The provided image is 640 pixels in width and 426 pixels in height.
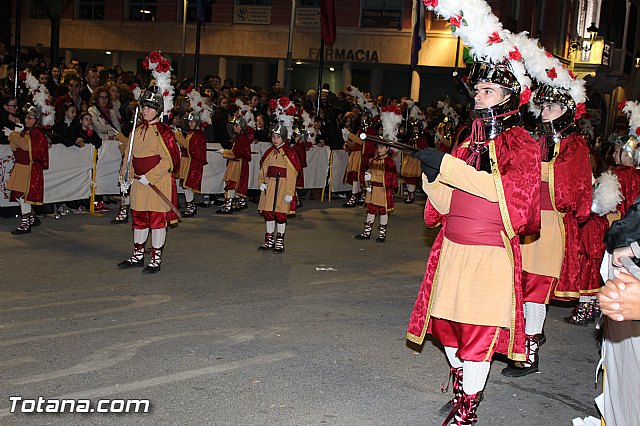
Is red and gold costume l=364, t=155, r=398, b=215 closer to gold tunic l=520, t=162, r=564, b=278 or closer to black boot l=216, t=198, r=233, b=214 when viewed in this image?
black boot l=216, t=198, r=233, b=214

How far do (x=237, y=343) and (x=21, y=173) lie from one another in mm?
6178

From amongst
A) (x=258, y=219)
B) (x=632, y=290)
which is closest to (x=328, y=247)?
(x=258, y=219)

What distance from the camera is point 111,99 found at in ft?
49.7

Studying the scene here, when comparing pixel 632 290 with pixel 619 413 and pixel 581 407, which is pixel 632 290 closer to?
pixel 619 413

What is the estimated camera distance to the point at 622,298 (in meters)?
2.79

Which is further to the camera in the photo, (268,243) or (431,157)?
(268,243)

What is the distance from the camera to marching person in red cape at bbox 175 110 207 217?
1520cm

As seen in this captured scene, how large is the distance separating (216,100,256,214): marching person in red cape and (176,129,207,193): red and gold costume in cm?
39

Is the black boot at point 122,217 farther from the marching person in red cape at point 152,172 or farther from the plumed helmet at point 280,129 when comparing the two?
the marching person in red cape at point 152,172

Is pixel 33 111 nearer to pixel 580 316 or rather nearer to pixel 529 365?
pixel 580 316

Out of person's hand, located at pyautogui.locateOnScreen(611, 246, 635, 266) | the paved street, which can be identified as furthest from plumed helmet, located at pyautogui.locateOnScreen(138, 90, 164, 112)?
person's hand, located at pyautogui.locateOnScreen(611, 246, 635, 266)

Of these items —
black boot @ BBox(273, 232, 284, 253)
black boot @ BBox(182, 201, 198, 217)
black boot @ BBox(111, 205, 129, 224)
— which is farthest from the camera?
black boot @ BBox(182, 201, 198, 217)

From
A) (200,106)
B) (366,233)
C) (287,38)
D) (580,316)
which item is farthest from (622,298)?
(287,38)

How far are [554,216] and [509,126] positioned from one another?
196cm
